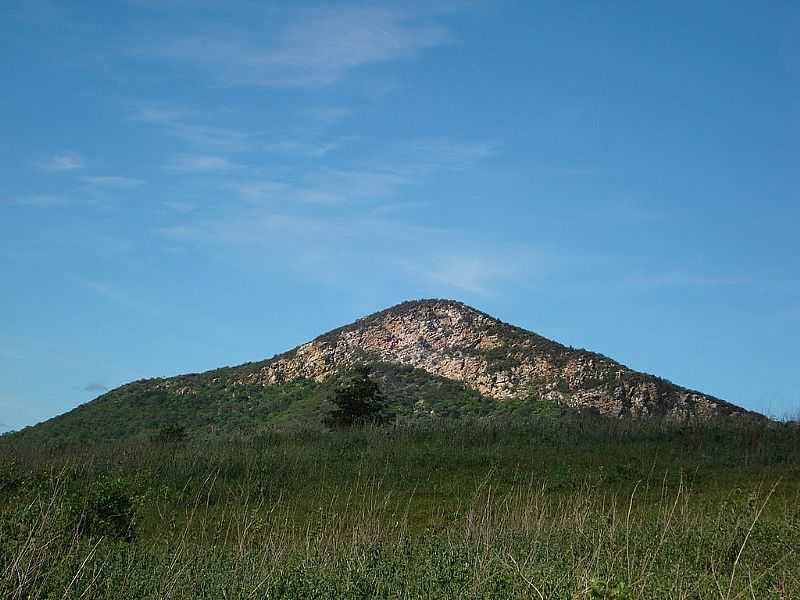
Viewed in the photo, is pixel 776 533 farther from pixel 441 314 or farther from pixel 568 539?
pixel 441 314

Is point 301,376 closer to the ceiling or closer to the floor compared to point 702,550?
closer to the ceiling

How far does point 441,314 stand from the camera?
182 feet

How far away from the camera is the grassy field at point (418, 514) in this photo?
766 cm

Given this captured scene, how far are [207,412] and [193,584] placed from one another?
1648 inches

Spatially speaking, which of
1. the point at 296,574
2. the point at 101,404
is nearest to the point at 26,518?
the point at 296,574

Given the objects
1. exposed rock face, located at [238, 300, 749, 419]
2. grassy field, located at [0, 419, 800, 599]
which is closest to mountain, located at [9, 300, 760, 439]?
exposed rock face, located at [238, 300, 749, 419]

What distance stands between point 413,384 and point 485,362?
4127mm

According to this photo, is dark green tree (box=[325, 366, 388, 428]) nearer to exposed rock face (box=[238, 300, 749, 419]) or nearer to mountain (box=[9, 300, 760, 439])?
mountain (box=[9, 300, 760, 439])

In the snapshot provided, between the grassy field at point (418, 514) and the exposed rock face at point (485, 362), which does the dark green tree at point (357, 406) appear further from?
the grassy field at point (418, 514)

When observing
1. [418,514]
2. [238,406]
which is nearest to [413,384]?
[238,406]

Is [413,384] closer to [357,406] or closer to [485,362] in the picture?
[485,362]

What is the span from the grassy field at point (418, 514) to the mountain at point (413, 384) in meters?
17.4

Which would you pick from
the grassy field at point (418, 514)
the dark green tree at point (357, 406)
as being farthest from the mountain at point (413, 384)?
the grassy field at point (418, 514)

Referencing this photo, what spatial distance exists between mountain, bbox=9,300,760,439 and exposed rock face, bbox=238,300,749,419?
0.06 meters
